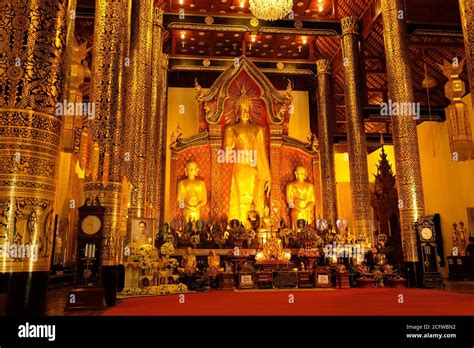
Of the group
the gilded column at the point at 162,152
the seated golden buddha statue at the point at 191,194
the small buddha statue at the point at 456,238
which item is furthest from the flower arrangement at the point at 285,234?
the small buddha statue at the point at 456,238

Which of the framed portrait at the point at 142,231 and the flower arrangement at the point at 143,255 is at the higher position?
the framed portrait at the point at 142,231

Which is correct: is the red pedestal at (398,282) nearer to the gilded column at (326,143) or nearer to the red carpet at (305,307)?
the red carpet at (305,307)

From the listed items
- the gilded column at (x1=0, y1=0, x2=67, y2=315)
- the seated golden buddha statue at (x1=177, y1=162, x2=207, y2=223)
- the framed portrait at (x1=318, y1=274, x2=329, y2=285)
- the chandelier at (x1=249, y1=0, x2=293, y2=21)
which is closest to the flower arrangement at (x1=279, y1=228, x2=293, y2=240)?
the framed portrait at (x1=318, y1=274, x2=329, y2=285)

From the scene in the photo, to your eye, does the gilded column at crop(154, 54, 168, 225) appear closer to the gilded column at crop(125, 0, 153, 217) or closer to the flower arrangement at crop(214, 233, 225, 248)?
the flower arrangement at crop(214, 233, 225, 248)

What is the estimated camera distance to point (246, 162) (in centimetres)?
1447

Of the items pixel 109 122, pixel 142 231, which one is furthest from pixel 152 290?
pixel 109 122

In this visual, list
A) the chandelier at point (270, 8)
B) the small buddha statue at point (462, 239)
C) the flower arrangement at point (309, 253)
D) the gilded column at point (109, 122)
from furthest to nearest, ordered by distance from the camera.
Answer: the small buddha statue at point (462, 239) < the flower arrangement at point (309, 253) < the chandelier at point (270, 8) < the gilded column at point (109, 122)

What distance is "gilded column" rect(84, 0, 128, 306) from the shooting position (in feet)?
19.2

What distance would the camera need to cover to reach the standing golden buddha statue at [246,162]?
46.5ft

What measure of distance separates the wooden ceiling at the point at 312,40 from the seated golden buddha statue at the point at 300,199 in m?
2.79

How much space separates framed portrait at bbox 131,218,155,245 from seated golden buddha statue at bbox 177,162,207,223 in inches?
211

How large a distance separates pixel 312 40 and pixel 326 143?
443 cm

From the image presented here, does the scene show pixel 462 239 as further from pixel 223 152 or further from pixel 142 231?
pixel 142 231
